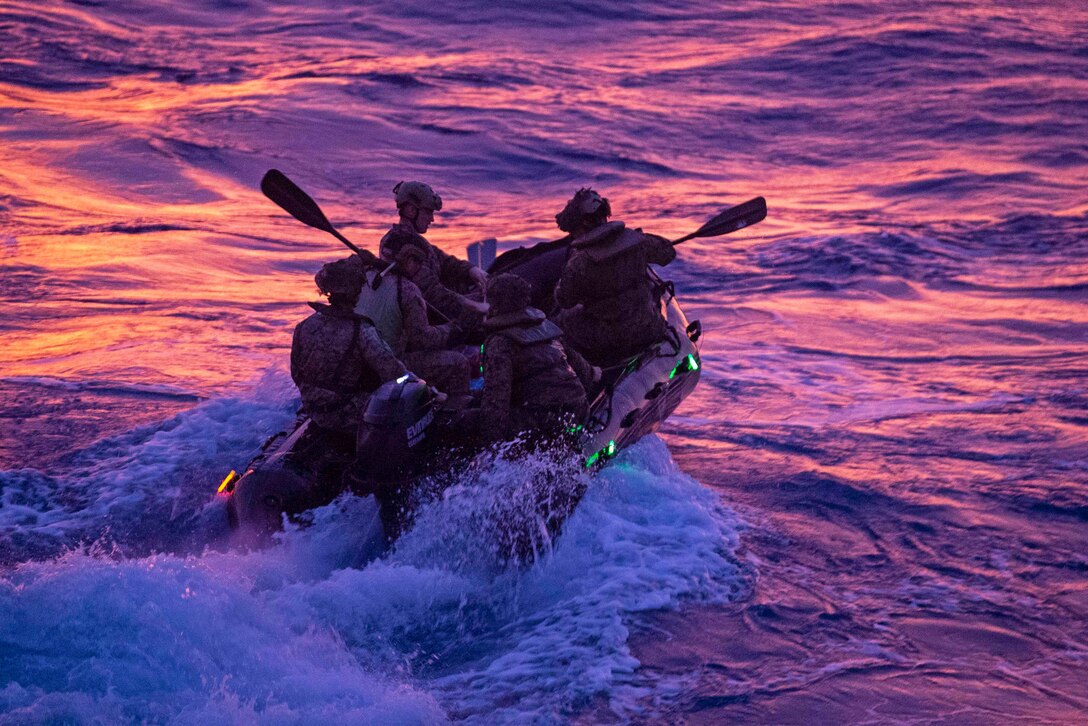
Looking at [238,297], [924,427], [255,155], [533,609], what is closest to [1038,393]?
[924,427]

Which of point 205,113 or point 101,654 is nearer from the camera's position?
point 101,654

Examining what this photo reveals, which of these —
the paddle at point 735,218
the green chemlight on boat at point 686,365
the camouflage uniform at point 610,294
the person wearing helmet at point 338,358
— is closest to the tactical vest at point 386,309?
the person wearing helmet at point 338,358

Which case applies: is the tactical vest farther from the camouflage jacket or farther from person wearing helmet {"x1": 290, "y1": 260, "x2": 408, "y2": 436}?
the camouflage jacket

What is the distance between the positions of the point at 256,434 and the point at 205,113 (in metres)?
17.8

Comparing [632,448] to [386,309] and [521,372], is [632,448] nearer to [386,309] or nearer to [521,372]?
[521,372]

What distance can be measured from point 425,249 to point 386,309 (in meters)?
1.25

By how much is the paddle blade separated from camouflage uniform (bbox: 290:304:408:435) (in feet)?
6.26

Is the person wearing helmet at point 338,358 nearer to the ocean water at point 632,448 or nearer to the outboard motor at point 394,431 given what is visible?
the outboard motor at point 394,431

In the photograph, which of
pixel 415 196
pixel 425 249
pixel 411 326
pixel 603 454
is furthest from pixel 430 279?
pixel 603 454

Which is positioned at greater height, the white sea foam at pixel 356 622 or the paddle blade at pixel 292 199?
the paddle blade at pixel 292 199

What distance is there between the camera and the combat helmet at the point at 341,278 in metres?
6.90

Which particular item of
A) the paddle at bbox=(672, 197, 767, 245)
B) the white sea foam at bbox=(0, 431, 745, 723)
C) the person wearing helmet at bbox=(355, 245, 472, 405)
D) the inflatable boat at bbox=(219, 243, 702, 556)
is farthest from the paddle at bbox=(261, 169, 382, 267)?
the paddle at bbox=(672, 197, 767, 245)

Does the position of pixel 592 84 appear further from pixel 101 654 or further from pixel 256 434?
pixel 101 654

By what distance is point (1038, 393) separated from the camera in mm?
11539
